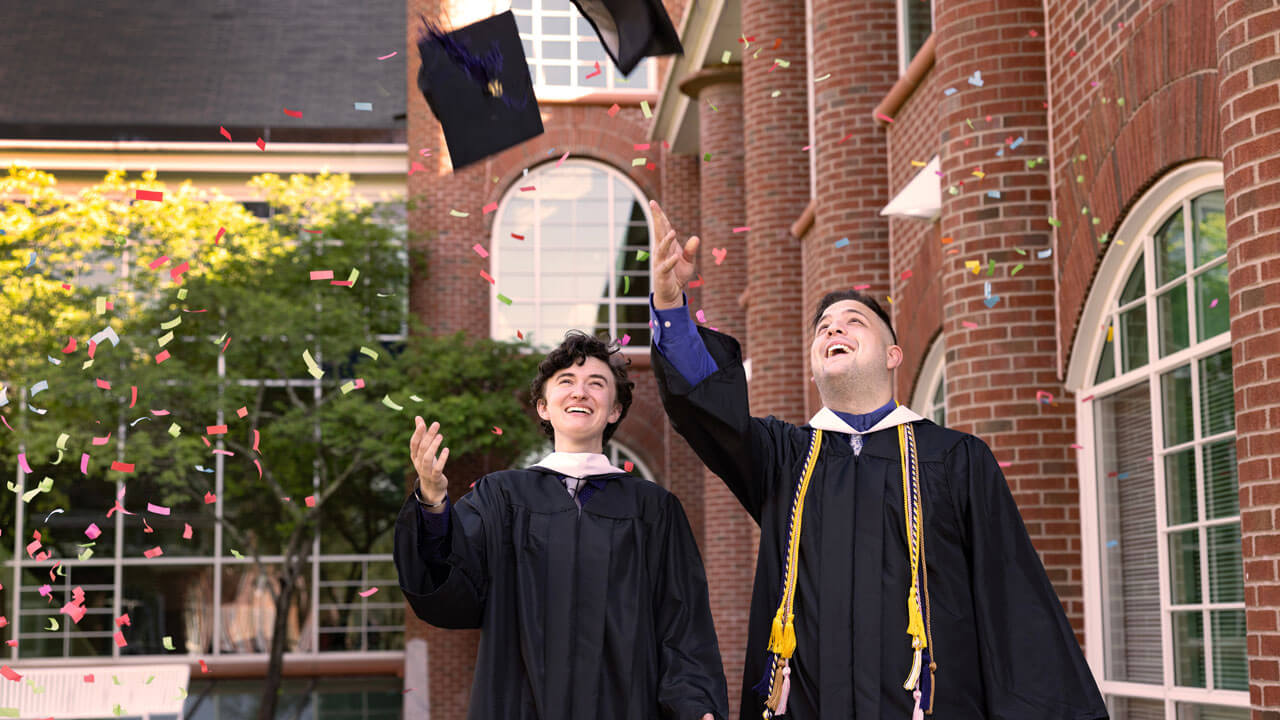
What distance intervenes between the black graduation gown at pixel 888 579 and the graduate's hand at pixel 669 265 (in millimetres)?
141

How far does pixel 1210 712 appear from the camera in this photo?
5430mm

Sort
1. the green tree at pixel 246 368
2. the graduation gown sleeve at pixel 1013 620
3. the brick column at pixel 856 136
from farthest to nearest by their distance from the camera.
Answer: the green tree at pixel 246 368 < the brick column at pixel 856 136 < the graduation gown sleeve at pixel 1013 620

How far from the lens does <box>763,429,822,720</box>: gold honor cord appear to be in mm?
3223

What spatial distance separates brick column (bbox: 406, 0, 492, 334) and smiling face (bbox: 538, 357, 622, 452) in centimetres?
1671

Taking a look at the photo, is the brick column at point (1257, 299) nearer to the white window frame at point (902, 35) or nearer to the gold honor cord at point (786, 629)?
the gold honor cord at point (786, 629)

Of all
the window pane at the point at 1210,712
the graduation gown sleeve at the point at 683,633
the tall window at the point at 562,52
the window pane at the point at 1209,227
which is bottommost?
the window pane at the point at 1210,712

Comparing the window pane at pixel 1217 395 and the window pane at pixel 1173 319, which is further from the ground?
the window pane at pixel 1173 319

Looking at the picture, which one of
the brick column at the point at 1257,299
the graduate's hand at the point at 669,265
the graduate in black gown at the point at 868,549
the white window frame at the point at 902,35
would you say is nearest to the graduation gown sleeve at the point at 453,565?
the graduate in black gown at the point at 868,549

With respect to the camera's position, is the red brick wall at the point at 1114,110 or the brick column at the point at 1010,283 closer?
the red brick wall at the point at 1114,110

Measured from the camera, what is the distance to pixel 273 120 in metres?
23.0

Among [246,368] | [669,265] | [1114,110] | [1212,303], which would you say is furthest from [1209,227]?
[246,368]

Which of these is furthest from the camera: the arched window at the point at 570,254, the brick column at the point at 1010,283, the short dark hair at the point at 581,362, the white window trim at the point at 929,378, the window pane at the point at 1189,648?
the arched window at the point at 570,254

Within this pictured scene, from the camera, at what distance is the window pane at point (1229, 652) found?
519cm

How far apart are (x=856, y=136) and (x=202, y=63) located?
54.3ft
